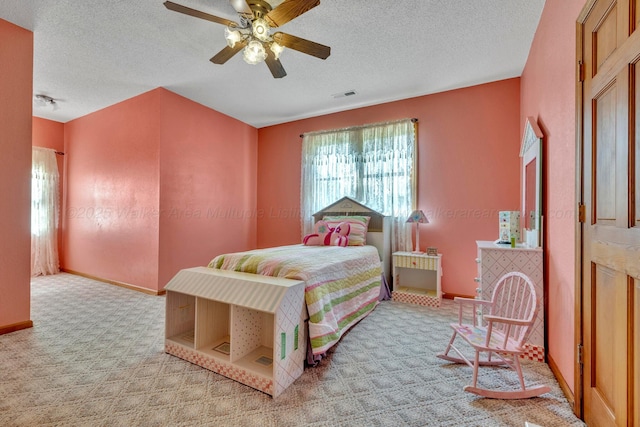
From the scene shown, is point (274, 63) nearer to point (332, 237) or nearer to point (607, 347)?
point (332, 237)

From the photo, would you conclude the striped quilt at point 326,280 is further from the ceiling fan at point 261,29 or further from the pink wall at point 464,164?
the ceiling fan at point 261,29

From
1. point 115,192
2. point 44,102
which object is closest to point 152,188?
point 115,192

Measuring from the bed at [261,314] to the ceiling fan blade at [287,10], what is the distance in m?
1.78

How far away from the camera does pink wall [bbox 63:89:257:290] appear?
3709mm

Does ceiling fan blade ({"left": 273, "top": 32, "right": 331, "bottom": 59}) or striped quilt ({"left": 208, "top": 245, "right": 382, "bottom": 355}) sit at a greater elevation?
ceiling fan blade ({"left": 273, "top": 32, "right": 331, "bottom": 59})

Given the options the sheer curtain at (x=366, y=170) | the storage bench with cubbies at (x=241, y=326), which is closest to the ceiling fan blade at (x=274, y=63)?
the storage bench with cubbies at (x=241, y=326)

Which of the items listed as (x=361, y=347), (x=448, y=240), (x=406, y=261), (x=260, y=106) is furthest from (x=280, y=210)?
(x=361, y=347)

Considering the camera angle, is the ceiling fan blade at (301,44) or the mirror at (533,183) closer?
the ceiling fan blade at (301,44)

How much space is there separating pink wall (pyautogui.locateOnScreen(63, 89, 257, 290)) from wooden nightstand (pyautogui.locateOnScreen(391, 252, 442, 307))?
285cm

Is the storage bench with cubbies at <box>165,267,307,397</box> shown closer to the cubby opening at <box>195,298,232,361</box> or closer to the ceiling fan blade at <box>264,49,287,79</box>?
the cubby opening at <box>195,298,232,361</box>

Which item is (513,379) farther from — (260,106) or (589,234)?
(260,106)

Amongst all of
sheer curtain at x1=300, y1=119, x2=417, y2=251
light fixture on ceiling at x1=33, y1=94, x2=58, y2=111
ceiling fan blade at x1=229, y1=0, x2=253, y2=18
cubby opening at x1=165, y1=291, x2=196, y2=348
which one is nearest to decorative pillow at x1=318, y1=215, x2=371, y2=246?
sheer curtain at x1=300, y1=119, x2=417, y2=251

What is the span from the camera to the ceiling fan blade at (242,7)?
1809 mm

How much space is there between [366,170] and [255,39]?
8.31 feet
